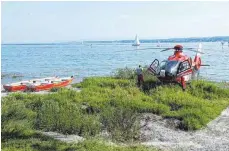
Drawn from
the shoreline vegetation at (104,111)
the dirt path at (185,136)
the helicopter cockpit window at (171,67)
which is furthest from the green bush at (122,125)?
the helicopter cockpit window at (171,67)

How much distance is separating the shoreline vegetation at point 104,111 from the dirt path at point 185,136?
1.33ft

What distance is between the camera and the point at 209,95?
2002 centimetres

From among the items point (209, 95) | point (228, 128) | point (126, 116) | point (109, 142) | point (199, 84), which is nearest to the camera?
point (109, 142)

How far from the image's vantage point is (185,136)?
1373 cm

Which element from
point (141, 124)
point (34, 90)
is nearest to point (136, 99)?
point (141, 124)

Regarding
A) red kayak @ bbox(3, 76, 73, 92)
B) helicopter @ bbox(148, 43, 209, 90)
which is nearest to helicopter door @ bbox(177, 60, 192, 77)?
helicopter @ bbox(148, 43, 209, 90)

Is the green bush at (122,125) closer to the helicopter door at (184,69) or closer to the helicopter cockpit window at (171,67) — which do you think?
the helicopter cockpit window at (171,67)

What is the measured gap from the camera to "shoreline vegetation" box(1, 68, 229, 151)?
1221cm

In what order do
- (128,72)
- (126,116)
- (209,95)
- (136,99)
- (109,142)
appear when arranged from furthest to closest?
(128,72), (209,95), (136,99), (126,116), (109,142)

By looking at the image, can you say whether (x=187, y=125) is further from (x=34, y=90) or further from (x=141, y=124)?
(x=34, y=90)

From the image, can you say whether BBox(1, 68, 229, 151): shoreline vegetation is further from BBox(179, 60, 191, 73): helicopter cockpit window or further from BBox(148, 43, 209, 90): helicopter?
BBox(179, 60, 191, 73): helicopter cockpit window

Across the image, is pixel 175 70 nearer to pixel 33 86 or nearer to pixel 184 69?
pixel 184 69

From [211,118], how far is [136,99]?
355 cm

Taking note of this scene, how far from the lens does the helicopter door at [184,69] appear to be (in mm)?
21266
